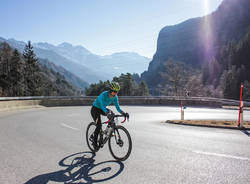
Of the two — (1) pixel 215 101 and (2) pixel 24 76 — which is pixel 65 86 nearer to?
(2) pixel 24 76

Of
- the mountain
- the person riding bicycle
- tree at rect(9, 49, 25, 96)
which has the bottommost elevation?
the person riding bicycle

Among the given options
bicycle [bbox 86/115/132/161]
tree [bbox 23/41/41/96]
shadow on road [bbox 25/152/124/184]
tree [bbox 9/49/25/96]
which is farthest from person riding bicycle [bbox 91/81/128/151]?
tree [bbox 23/41/41/96]

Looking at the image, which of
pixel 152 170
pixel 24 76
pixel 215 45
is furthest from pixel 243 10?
pixel 152 170

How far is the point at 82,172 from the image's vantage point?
14.1 feet

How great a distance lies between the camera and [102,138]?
18.3ft

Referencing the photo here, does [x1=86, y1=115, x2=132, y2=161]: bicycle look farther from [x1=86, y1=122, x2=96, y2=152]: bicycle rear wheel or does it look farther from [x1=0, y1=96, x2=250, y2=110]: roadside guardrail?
[x1=0, y1=96, x2=250, y2=110]: roadside guardrail

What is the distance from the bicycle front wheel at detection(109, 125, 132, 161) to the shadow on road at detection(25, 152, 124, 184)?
0.22 metres

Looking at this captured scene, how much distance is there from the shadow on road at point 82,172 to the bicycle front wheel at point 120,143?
216 mm

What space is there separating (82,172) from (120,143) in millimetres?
1147

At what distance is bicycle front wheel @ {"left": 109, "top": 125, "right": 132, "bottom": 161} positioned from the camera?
195 inches

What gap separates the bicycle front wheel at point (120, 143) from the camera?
16.2ft

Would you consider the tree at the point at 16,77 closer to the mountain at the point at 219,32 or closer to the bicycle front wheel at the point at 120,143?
the bicycle front wheel at the point at 120,143

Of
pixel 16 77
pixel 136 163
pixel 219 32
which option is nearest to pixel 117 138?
pixel 136 163

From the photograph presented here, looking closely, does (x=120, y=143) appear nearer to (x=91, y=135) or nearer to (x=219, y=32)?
(x=91, y=135)
